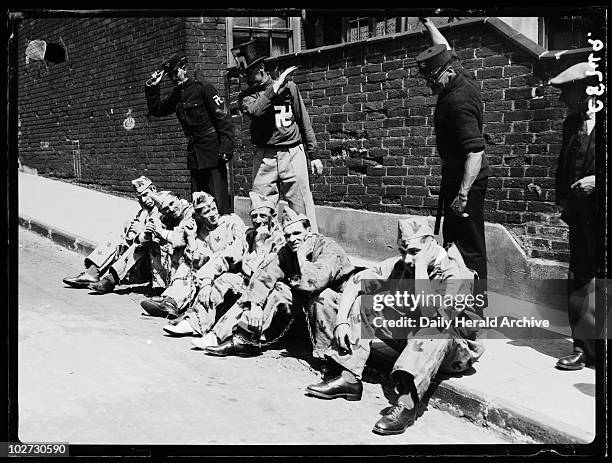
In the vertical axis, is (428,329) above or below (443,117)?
below

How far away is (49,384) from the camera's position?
15.3ft

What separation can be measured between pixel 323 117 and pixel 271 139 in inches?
39.6

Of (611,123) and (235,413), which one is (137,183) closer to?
(235,413)

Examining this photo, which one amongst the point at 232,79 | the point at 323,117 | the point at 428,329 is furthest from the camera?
A: the point at 232,79

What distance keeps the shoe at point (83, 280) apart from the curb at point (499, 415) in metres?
3.94

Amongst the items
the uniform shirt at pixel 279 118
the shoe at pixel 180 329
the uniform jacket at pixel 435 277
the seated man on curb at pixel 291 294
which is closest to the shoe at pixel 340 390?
the seated man on curb at pixel 291 294

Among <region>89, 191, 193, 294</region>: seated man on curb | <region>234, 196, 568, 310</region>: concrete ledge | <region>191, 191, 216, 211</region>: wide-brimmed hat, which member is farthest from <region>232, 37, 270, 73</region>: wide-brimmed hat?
<region>234, 196, 568, 310</region>: concrete ledge

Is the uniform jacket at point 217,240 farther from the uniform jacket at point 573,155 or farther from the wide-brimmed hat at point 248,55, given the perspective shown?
the uniform jacket at point 573,155

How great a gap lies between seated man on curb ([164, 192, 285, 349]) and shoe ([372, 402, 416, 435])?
187 cm

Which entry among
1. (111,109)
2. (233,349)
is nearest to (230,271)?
(233,349)

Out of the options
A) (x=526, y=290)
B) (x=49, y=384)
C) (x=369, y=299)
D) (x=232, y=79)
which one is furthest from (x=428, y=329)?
(x=232, y=79)

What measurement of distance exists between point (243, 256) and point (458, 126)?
2060 mm

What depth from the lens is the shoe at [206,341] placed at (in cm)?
548

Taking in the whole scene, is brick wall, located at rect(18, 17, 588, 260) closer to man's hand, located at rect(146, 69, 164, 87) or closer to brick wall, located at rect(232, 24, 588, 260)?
brick wall, located at rect(232, 24, 588, 260)
